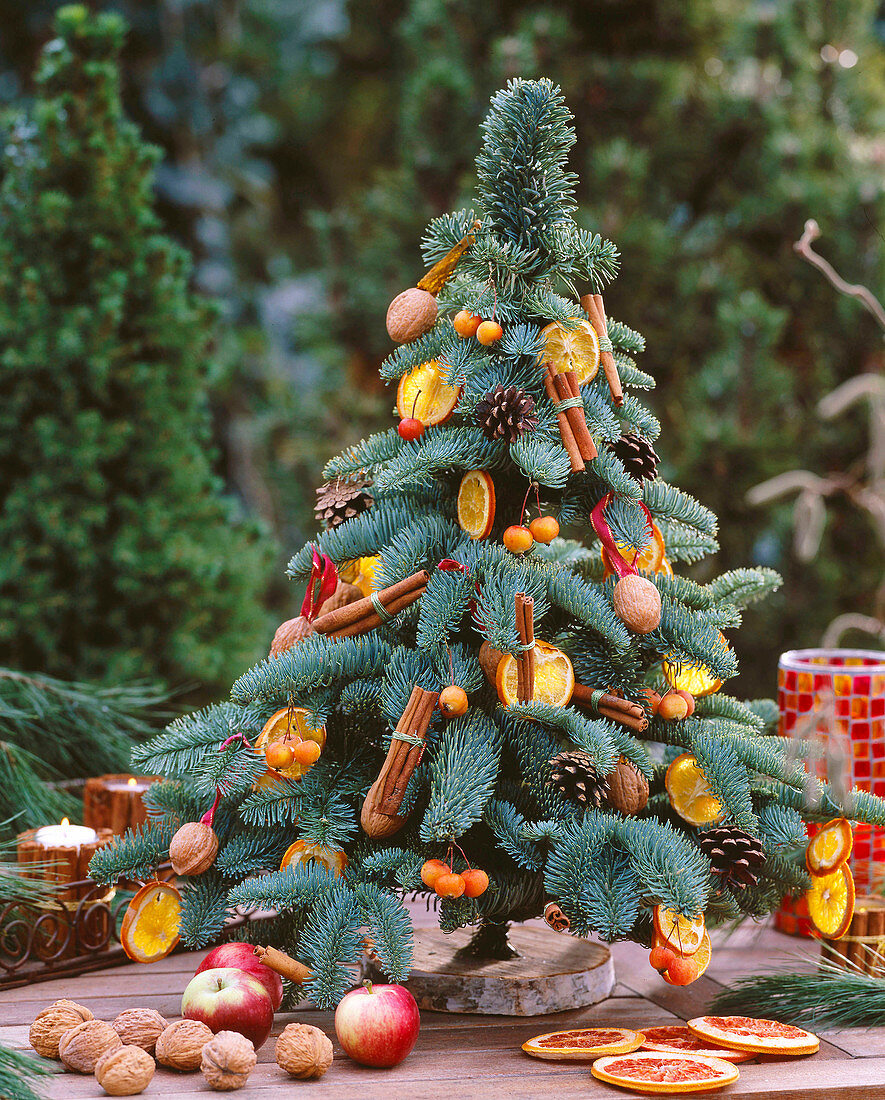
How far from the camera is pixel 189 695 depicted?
5.16 ft

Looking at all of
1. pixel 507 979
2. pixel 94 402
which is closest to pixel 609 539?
pixel 507 979

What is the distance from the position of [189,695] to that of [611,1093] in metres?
0.93

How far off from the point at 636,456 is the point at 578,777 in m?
0.30

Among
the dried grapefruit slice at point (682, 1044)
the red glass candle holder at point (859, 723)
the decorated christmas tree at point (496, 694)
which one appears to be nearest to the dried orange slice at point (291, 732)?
the decorated christmas tree at point (496, 694)

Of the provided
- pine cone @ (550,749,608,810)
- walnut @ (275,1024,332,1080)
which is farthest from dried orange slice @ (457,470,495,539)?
walnut @ (275,1024,332,1080)

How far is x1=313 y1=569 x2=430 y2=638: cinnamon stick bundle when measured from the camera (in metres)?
0.93

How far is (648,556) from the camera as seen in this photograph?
1.00 meters

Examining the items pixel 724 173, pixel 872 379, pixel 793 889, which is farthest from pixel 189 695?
pixel 724 173

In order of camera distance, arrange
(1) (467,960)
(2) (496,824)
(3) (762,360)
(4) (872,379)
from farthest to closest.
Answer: (3) (762,360) → (4) (872,379) → (1) (467,960) → (2) (496,824)

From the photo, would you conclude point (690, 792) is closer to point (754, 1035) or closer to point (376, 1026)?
point (754, 1035)

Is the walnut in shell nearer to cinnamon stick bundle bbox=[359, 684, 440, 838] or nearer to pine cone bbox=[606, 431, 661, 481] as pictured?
pine cone bbox=[606, 431, 661, 481]

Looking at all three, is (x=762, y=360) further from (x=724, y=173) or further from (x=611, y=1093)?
(x=611, y=1093)

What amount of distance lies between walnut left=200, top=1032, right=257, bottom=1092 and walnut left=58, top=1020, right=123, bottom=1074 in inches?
3.3

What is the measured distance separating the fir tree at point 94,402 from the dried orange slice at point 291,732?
537 millimetres
